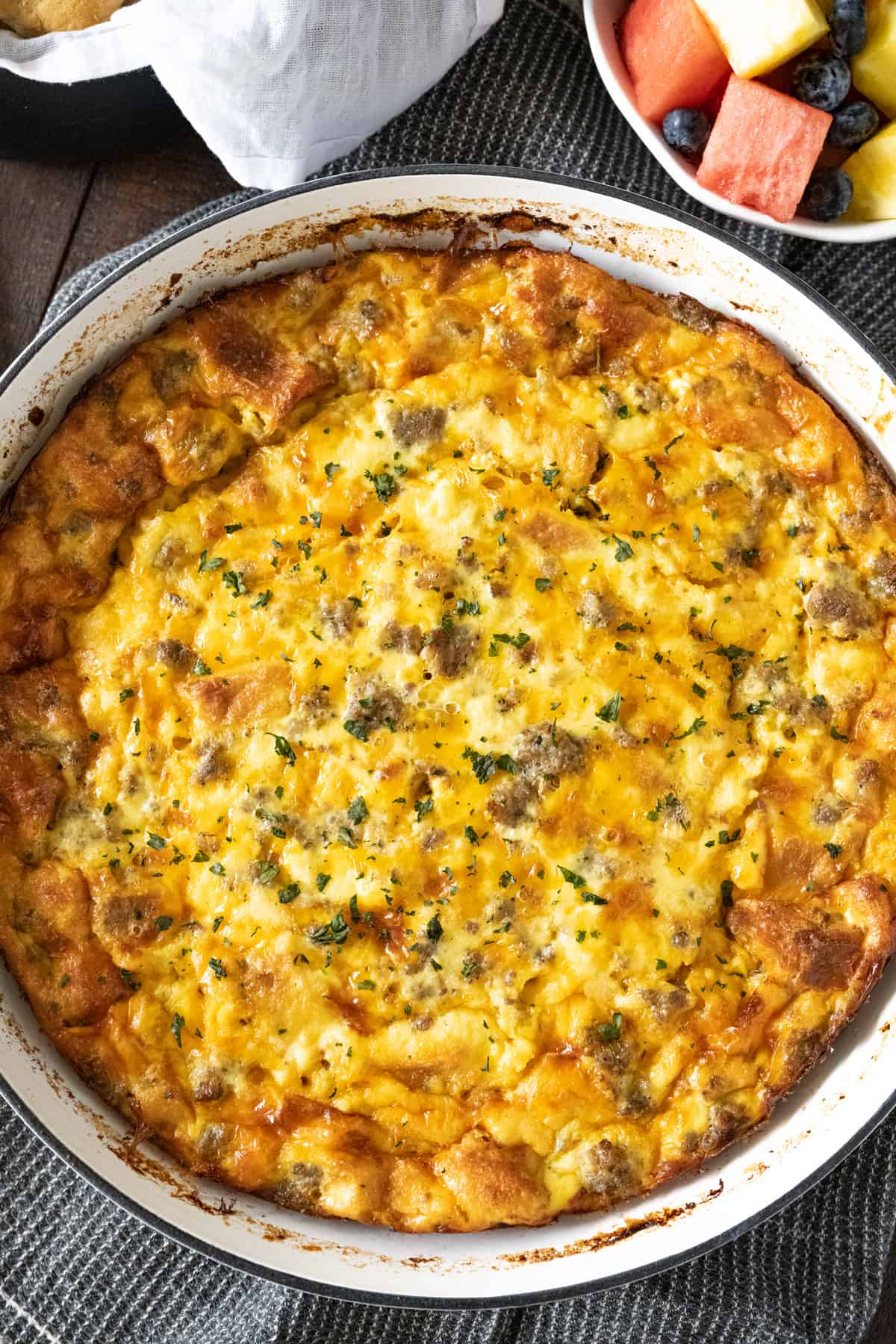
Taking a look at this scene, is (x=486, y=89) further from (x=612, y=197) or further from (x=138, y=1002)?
(x=138, y=1002)

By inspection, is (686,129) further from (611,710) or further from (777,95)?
(611,710)

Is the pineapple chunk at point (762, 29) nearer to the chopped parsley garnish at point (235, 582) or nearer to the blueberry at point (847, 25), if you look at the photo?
the blueberry at point (847, 25)

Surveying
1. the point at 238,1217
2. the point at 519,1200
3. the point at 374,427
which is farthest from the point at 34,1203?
the point at 374,427

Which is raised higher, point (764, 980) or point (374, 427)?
point (374, 427)

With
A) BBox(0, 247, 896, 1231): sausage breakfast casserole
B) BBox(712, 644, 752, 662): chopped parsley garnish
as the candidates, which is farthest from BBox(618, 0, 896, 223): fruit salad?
BBox(712, 644, 752, 662): chopped parsley garnish

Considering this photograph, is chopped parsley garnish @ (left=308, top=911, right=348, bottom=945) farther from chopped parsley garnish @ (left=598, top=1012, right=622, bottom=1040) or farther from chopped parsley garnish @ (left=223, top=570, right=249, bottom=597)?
chopped parsley garnish @ (left=223, top=570, right=249, bottom=597)

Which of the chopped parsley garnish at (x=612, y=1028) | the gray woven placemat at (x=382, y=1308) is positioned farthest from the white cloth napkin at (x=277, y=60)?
the chopped parsley garnish at (x=612, y=1028)
